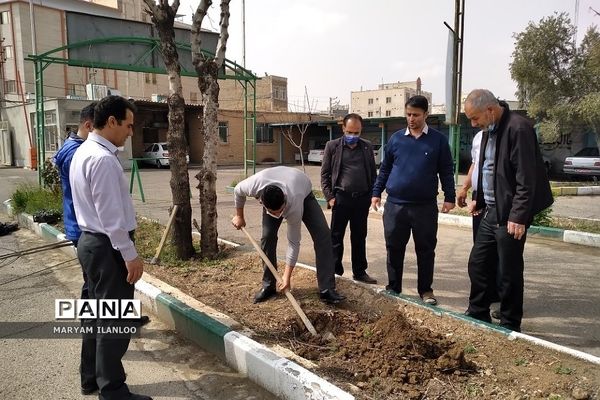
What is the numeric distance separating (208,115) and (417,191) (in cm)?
254

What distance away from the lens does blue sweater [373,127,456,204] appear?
407cm

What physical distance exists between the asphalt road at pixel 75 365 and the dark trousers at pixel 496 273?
1867mm

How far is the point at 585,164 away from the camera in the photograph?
57.4 ft

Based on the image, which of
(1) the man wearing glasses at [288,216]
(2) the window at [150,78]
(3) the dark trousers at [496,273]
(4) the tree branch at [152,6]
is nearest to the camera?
(3) the dark trousers at [496,273]

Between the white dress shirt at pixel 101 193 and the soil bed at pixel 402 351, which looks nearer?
the white dress shirt at pixel 101 193

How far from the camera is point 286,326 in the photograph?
3.58 metres

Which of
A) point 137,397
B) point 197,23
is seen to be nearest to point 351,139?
point 197,23

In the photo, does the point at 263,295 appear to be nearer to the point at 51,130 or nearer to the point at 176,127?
the point at 176,127

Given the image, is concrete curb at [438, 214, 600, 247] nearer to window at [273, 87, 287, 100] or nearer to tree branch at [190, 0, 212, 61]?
tree branch at [190, 0, 212, 61]

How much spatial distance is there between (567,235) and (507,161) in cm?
433

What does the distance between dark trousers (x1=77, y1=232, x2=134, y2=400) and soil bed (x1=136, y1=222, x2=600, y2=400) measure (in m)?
0.97

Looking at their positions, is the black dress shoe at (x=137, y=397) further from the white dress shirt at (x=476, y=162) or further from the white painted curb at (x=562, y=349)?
the white dress shirt at (x=476, y=162)

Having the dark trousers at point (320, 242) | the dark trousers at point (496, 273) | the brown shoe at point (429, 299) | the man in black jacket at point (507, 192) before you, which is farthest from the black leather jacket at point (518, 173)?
the dark trousers at point (320, 242)

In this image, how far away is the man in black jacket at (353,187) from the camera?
4738 mm
